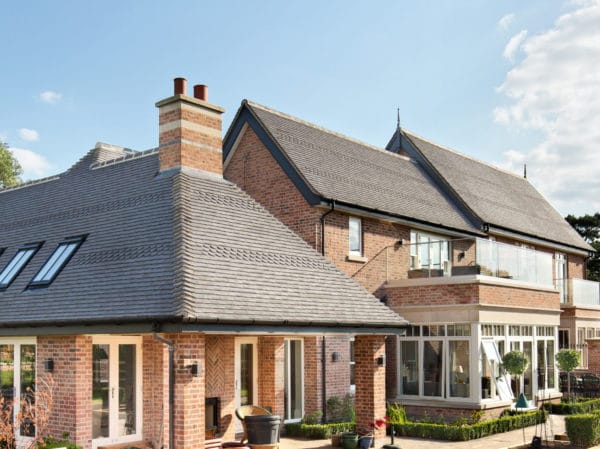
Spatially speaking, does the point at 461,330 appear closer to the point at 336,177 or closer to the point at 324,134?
the point at 336,177

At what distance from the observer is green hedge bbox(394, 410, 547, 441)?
18922 mm

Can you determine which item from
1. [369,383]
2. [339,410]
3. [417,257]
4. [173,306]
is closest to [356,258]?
[417,257]

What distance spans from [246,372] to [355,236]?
583 centimetres

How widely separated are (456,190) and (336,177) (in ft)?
24.7

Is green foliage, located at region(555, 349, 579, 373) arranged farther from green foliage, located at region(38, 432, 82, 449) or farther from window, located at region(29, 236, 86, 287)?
green foliage, located at region(38, 432, 82, 449)

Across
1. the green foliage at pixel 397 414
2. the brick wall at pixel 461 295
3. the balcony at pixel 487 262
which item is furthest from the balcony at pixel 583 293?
the green foliage at pixel 397 414

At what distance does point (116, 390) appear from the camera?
1584 cm

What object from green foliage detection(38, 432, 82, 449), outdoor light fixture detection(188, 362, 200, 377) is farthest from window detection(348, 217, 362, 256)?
green foliage detection(38, 432, 82, 449)

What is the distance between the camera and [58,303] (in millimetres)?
15164

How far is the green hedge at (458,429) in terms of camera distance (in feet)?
62.1

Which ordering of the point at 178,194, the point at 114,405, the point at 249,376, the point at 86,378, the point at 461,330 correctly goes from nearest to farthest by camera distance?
the point at 86,378, the point at 114,405, the point at 178,194, the point at 249,376, the point at 461,330

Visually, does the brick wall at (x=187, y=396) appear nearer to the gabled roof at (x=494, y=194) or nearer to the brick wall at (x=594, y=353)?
the gabled roof at (x=494, y=194)

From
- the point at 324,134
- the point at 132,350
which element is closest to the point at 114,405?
Result: the point at 132,350

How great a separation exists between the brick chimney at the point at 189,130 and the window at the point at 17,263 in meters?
3.78
